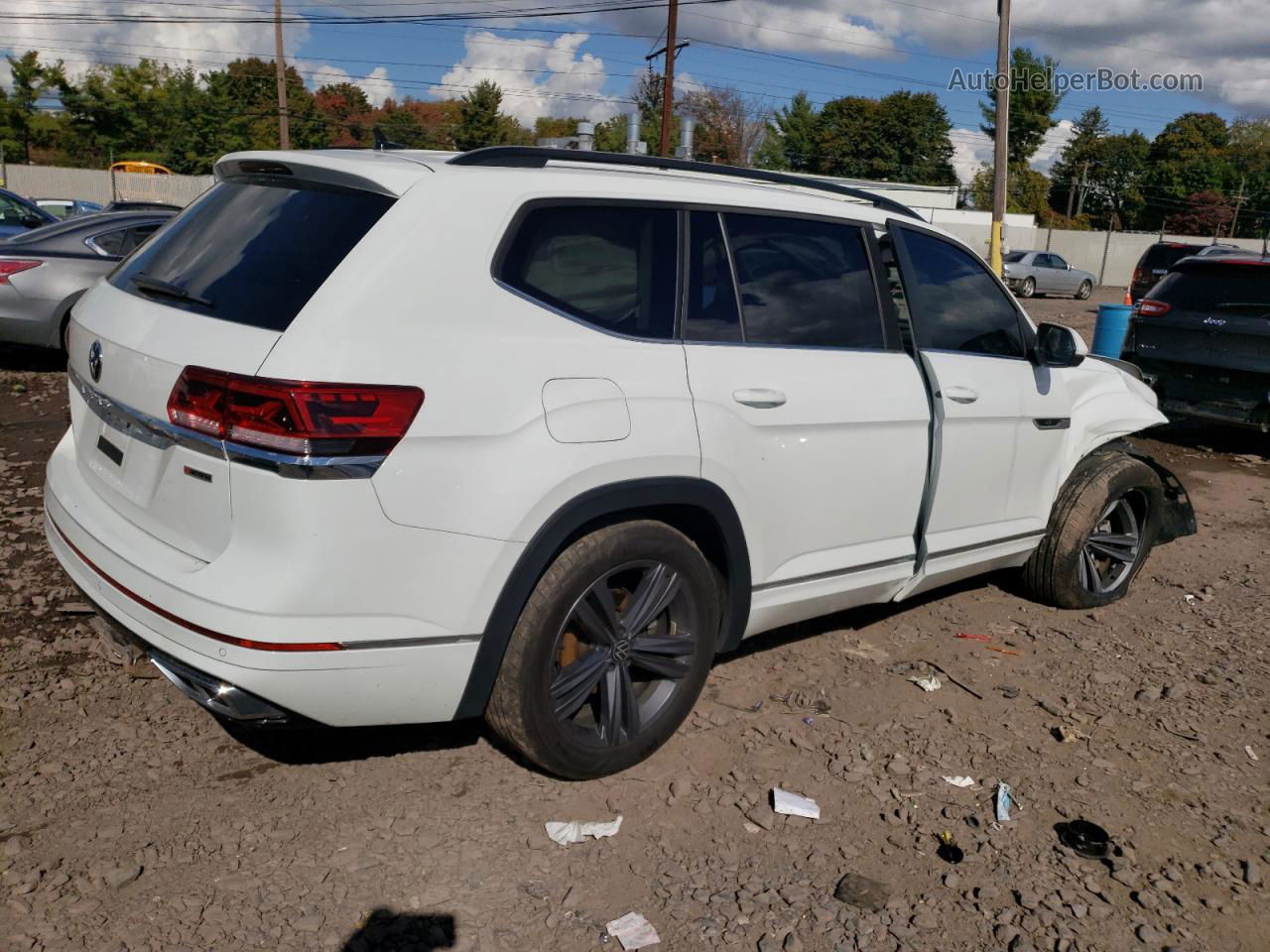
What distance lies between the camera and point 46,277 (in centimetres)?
937

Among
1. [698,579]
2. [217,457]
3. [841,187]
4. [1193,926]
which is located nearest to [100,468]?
[217,457]

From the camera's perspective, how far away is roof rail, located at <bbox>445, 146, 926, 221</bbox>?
10.2 ft

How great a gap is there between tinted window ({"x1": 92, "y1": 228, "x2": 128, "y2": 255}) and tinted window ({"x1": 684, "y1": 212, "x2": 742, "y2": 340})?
8.18m

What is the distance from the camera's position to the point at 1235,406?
8711mm

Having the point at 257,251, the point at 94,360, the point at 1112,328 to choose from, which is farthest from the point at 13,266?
the point at 1112,328

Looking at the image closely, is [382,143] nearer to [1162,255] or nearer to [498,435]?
[498,435]

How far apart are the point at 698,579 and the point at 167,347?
1.69 metres

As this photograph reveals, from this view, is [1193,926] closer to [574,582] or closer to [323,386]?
[574,582]

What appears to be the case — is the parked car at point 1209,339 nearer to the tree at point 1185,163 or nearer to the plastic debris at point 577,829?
the plastic debris at point 577,829

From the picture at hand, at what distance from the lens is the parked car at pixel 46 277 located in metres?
9.30

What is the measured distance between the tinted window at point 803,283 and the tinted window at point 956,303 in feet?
0.99

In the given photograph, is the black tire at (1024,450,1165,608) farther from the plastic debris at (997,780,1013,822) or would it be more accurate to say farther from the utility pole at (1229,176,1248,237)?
the utility pole at (1229,176,1248,237)

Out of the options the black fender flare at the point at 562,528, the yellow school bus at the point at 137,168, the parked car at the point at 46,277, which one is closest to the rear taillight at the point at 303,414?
the black fender flare at the point at 562,528

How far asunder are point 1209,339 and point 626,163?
23.8ft
